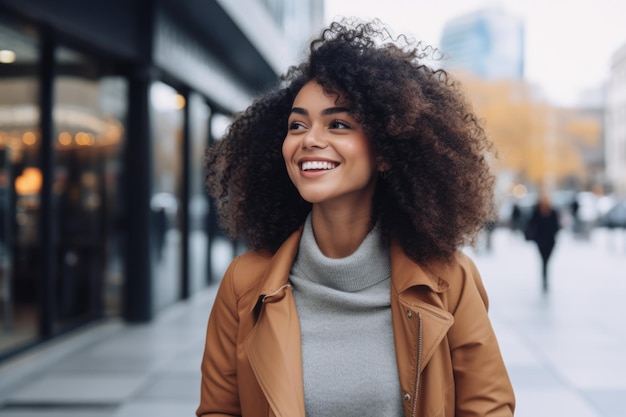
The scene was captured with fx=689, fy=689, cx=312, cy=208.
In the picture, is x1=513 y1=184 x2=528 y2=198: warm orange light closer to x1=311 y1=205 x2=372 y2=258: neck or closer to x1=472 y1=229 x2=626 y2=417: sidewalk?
x1=472 y1=229 x2=626 y2=417: sidewalk

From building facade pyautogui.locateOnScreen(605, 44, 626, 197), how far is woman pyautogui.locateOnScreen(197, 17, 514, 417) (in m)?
68.2

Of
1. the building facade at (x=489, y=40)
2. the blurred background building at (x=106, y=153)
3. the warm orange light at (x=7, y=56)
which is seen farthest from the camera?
the building facade at (x=489, y=40)

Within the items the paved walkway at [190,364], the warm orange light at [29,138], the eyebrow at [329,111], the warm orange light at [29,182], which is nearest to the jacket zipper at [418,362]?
the eyebrow at [329,111]

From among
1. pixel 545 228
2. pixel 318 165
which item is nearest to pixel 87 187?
pixel 318 165

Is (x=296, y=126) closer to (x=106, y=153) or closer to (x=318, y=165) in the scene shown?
(x=318, y=165)

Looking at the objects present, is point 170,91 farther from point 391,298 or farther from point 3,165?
point 391,298

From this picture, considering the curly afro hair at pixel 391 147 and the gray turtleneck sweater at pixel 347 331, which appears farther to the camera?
the curly afro hair at pixel 391 147

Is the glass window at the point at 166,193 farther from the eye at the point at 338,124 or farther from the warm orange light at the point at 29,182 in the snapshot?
the eye at the point at 338,124

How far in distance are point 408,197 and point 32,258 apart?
6.02m

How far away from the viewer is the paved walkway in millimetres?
5570

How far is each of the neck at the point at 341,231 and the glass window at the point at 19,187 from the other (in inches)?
213

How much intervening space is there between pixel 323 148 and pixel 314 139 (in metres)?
0.04

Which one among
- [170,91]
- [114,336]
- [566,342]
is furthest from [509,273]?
[114,336]

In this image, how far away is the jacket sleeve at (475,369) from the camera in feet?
6.72
